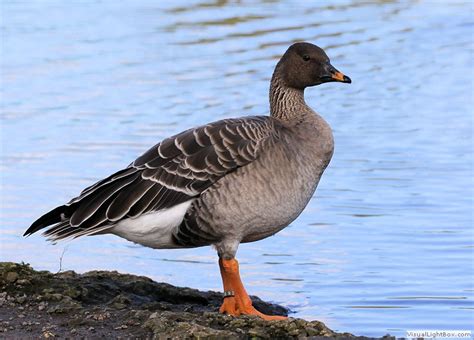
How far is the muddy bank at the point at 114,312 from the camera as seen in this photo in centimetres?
691

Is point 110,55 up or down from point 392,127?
up

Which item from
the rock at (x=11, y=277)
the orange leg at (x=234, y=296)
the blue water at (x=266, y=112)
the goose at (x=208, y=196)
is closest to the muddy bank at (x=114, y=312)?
the rock at (x=11, y=277)

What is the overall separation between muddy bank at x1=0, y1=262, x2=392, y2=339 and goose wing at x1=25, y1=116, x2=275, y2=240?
427mm

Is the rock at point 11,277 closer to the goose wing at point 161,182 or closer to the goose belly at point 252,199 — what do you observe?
the goose wing at point 161,182

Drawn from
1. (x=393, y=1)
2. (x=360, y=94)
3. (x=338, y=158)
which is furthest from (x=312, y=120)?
(x=393, y=1)

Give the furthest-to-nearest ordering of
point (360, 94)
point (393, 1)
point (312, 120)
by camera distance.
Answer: point (393, 1)
point (360, 94)
point (312, 120)

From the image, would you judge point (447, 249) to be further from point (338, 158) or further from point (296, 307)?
point (338, 158)

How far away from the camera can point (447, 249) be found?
1008cm

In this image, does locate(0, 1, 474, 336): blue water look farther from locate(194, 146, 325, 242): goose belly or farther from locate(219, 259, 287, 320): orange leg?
locate(194, 146, 325, 242): goose belly

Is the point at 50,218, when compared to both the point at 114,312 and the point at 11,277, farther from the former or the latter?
the point at 114,312

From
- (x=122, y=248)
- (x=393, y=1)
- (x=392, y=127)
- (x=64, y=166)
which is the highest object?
(x=393, y=1)

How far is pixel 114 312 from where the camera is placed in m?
7.32

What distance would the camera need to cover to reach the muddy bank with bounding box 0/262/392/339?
22.7 feet

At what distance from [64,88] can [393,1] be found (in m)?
8.78
